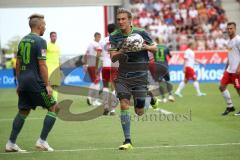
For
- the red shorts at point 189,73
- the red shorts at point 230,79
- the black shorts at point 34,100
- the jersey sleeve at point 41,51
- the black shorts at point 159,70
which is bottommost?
the red shorts at point 189,73

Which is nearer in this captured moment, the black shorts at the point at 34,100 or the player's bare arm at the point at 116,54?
the black shorts at the point at 34,100

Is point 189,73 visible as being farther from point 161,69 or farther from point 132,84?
point 132,84

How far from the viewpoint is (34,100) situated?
1125 cm

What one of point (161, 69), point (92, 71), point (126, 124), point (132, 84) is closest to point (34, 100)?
point (126, 124)

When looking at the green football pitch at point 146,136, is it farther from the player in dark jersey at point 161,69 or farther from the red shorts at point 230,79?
the player in dark jersey at point 161,69

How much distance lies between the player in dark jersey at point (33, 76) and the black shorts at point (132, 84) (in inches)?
51.4

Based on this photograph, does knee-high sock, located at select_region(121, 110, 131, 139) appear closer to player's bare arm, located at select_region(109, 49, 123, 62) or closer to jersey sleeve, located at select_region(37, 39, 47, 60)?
player's bare arm, located at select_region(109, 49, 123, 62)

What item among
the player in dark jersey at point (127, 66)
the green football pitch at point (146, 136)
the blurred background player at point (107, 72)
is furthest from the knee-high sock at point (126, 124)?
the blurred background player at point (107, 72)

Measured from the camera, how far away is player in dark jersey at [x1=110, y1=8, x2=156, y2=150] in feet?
37.7

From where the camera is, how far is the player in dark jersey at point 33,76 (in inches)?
437

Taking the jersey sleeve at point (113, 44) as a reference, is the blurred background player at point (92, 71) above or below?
below

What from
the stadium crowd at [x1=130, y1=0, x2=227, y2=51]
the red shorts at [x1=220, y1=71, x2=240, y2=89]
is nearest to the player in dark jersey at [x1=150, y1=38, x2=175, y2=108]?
the red shorts at [x1=220, y1=71, x2=240, y2=89]

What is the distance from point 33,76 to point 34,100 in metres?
0.41

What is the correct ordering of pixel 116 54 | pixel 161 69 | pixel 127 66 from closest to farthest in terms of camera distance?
1. pixel 116 54
2. pixel 127 66
3. pixel 161 69
